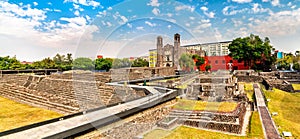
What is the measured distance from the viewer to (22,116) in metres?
9.02

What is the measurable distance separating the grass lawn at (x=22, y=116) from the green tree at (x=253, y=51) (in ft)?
119

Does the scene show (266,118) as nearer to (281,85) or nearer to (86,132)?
(86,132)

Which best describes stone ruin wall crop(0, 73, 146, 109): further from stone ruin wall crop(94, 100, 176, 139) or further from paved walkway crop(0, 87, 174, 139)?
paved walkway crop(0, 87, 174, 139)

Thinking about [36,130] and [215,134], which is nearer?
[36,130]

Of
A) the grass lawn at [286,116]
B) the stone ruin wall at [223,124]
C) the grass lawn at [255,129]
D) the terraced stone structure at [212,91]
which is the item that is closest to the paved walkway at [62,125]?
the stone ruin wall at [223,124]

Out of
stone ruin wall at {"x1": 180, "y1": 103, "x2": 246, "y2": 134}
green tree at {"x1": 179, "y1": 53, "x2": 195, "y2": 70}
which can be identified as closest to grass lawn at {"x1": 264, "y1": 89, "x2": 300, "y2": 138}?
stone ruin wall at {"x1": 180, "y1": 103, "x2": 246, "y2": 134}

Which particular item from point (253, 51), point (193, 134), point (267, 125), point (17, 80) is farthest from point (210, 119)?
point (253, 51)

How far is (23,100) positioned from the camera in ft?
39.7

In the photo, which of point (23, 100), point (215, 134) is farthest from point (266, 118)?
point (23, 100)

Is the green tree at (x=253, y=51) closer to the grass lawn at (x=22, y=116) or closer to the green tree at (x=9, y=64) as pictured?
the grass lawn at (x=22, y=116)

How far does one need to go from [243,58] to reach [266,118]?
31.3 meters

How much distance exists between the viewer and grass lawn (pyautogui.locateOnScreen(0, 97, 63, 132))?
786cm

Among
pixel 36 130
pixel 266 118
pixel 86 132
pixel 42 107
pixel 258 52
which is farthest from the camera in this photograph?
pixel 258 52

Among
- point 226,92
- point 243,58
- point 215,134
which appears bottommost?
point 215,134
